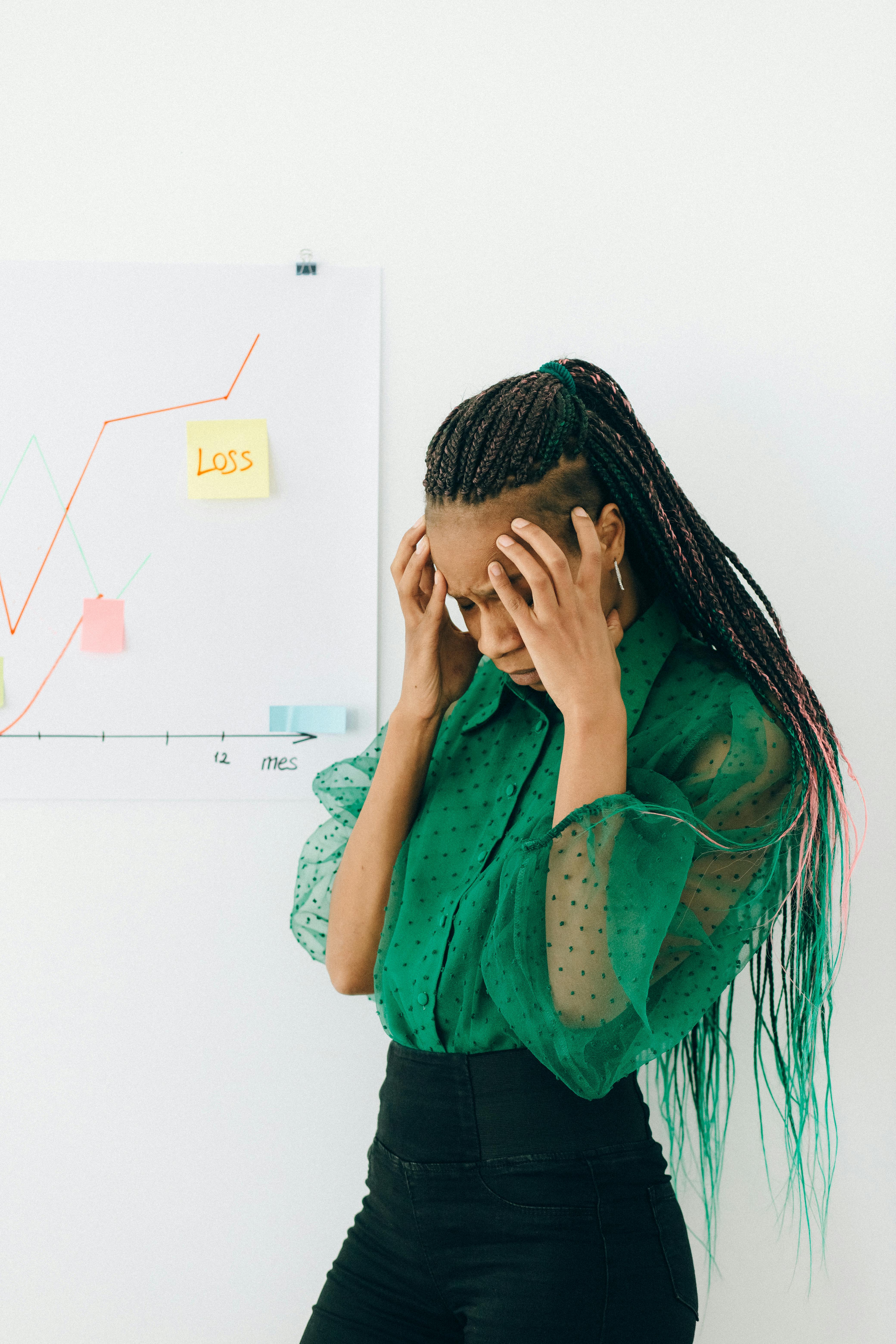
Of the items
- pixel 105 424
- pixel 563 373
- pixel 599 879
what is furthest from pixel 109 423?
pixel 599 879

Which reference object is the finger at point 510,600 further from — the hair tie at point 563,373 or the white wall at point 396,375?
the white wall at point 396,375

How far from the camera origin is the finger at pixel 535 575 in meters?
0.77

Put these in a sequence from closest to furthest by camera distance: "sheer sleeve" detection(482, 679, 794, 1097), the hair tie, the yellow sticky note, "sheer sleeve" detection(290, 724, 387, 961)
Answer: "sheer sleeve" detection(482, 679, 794, 1097) < the hair tie < "sheer sleeve" detection(290, 724, 387, 961) < the yellow sticky note

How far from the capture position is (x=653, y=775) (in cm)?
79

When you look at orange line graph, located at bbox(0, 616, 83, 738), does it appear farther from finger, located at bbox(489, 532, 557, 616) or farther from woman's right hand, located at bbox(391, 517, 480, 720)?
finger, located at bbox(489, 532, 557, 616)

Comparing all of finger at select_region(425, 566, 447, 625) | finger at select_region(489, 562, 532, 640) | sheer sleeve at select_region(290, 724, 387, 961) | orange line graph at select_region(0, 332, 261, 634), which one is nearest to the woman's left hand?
finger at select_region(489, 562, 532, 640)

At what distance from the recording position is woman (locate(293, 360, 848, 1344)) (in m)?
0.76

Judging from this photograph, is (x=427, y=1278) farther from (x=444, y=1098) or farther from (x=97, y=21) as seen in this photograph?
(x=97, y=21)

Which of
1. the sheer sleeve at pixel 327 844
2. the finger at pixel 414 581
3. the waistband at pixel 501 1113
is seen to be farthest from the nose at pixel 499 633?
the waistband at pixel 501 1113

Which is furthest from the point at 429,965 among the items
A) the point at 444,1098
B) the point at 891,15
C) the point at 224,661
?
the point at 891,15

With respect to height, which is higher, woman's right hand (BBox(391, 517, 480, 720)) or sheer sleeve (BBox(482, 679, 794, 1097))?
woman's right hand (BBox(391, 517, 480, 720))

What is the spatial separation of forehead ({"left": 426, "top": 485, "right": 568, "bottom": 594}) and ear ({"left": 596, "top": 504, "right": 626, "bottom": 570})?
0.05 m

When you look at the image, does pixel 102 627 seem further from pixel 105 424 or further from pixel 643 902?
pixel 643 902

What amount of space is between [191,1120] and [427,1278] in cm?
49
